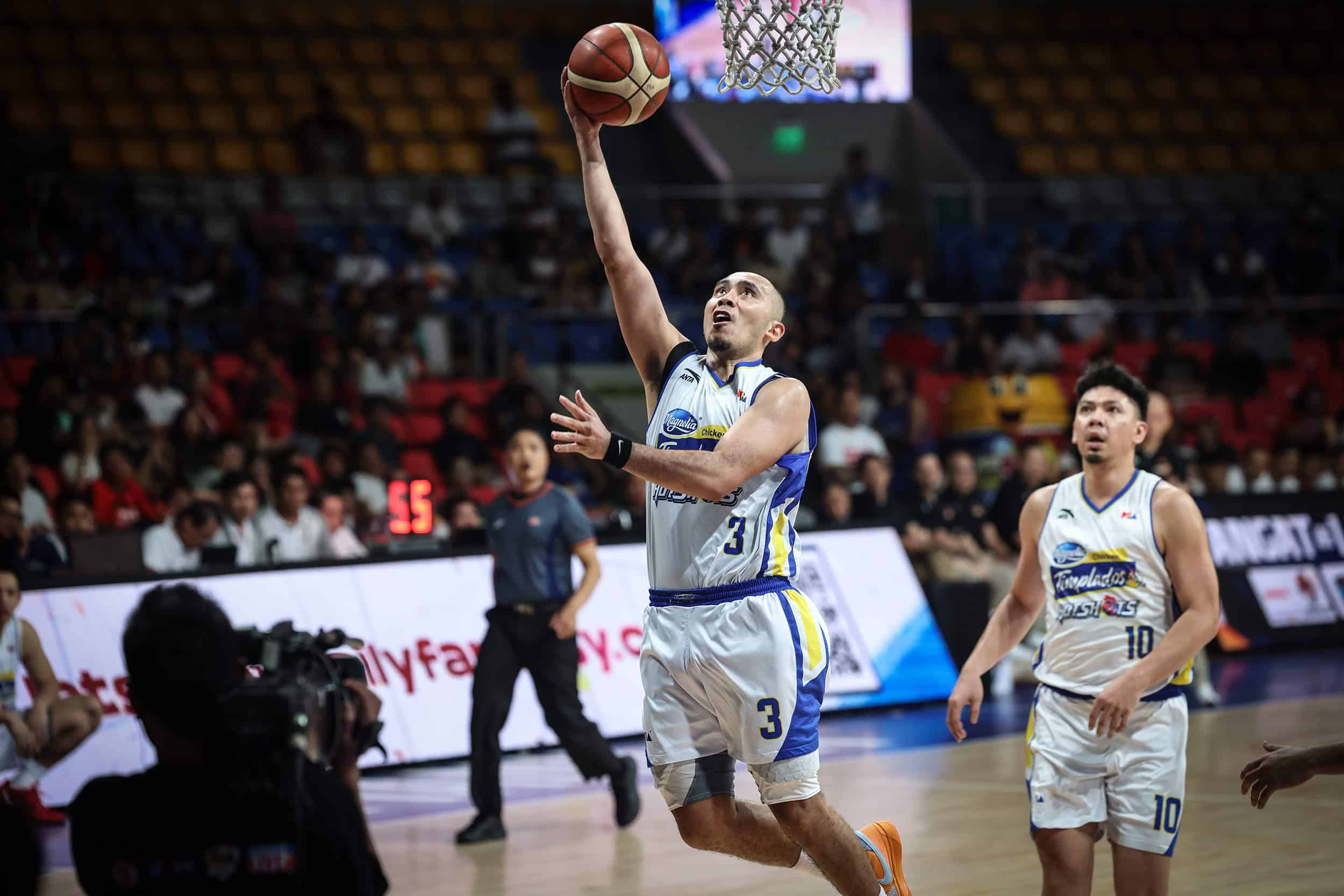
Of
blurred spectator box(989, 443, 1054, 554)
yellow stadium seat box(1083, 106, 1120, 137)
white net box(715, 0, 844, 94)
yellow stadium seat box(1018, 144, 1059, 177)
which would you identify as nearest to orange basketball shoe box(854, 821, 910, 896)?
white net box(715, 0, 844, 94)

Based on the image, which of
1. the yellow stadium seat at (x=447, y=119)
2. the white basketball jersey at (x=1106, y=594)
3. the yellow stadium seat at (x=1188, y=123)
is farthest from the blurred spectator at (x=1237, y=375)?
the white basketball jersey at (x=1106, y=594)

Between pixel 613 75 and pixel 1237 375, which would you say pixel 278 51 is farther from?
pixel 613 75

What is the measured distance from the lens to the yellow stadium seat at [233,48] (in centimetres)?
1762

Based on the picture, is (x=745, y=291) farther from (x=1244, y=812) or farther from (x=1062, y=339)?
(x=1062, y=339)

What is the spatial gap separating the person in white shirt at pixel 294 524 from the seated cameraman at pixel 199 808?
23.3 feet

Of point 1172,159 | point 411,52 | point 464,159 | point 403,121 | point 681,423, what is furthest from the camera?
point 1172,159

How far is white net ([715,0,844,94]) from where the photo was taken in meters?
6.00

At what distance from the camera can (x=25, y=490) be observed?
10.4 metres

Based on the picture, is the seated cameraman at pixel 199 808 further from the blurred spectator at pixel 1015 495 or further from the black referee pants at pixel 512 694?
the blurred spectator at pixel 1015 495

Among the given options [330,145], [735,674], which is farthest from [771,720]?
[330,145]

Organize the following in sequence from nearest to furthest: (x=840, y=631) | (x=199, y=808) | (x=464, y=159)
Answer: (x=199, y=808)
(x=840, y=631)
(x=464, y=159)

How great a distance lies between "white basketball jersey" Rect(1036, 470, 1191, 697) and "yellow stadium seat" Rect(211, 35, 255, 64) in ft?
48.6

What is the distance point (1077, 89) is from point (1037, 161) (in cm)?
171

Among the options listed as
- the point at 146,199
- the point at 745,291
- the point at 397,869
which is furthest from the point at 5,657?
the point at 146,199
